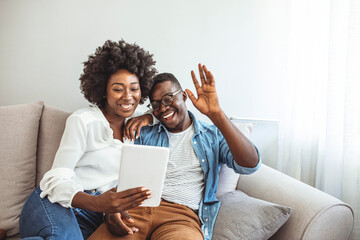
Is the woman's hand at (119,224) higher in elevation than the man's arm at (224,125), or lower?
lower

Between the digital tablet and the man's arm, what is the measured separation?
309 millimetres

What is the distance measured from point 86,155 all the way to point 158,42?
907 mm

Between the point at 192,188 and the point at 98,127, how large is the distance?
47 centimetres

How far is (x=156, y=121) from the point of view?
1.48 meters

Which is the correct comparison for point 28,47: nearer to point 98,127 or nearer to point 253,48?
point 98,127

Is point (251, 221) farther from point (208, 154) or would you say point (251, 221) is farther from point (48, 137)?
point (48, 137)

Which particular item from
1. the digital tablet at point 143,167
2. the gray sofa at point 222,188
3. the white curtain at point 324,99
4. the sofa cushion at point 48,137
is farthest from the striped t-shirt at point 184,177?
the white curtain at point 324,99

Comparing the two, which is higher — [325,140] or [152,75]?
[152,75]

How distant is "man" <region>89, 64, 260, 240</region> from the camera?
122 cm

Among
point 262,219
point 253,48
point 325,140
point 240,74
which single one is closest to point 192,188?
point 262,219

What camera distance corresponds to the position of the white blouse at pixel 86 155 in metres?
1.12

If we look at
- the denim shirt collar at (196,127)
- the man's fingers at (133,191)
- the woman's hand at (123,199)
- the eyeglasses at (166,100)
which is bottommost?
the woman's hand at (123,199)

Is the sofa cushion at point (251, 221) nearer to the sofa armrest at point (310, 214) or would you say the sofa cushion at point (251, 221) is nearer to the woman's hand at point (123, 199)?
the sofa armrest at point (310, 214)

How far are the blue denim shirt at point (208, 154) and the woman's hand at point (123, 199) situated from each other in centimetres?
41
